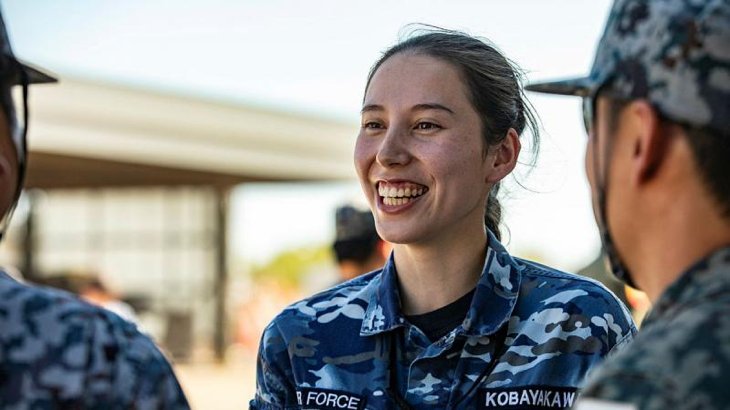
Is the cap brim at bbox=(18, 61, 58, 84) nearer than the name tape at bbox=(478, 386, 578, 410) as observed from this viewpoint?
Yes

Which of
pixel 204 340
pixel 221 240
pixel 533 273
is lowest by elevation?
pixel 204 340

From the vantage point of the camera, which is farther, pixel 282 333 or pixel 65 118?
pixel 65 118

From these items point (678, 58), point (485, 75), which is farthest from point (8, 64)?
point (485, 75)

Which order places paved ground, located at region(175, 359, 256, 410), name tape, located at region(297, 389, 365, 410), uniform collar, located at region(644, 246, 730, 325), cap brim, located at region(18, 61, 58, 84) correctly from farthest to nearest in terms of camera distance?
paved ground, located at region(175, 359, 256, 410), name tape, located at region(297, 389, 365, 410), cap brim, located at region(18, 61, 58, 84), uniform collar, located at region(644, 246, 730, 325)

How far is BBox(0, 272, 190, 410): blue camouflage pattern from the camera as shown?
65.4 inches

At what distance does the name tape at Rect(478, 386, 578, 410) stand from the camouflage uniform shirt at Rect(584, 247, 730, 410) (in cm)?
120

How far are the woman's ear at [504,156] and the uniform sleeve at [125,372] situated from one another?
5.01 ft

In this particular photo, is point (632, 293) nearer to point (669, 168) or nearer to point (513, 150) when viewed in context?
point (513, 150)

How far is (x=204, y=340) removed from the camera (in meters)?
21.7

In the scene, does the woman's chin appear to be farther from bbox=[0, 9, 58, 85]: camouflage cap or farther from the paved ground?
the paved ground

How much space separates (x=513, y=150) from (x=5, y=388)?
1815 mm

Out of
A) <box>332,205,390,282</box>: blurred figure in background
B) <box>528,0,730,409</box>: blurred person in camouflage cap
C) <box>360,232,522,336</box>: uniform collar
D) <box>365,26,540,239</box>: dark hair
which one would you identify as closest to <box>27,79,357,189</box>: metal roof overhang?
<box>332,205,390,282</box>: blurred figure in background

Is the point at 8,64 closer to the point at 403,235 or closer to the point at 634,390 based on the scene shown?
the point at 634,390

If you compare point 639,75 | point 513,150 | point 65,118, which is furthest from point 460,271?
point 65,118
